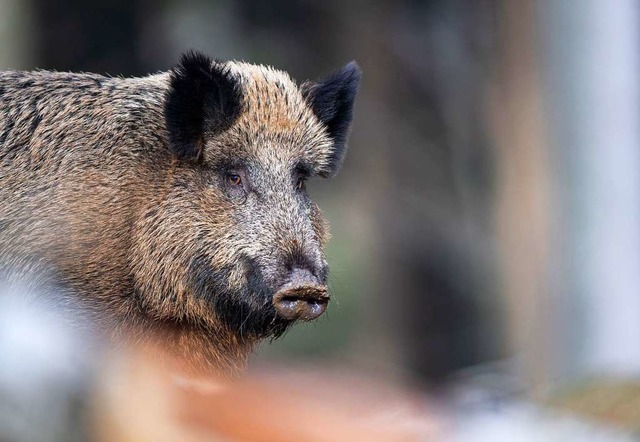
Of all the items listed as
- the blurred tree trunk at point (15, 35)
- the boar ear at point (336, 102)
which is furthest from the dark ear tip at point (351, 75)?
the blurred tree trunk at point (15, 35)

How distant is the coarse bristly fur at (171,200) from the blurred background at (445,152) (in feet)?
16.2

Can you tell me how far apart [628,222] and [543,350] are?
2948mm

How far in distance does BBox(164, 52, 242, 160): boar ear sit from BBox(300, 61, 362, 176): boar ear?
0.53 metres

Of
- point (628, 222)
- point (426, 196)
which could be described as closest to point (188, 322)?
point (628, 222)

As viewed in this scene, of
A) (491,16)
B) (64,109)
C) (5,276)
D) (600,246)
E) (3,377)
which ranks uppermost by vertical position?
(491,16)

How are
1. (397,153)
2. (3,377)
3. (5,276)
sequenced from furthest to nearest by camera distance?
(397,153), (5,276), (3,377)

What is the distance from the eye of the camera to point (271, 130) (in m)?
5.86

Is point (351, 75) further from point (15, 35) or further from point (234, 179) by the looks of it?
point (15, 35)

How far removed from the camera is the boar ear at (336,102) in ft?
20.5

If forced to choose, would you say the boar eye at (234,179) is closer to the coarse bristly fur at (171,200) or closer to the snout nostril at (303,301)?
the coarse bristly fur at (171,200)

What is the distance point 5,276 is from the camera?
18.7 ft

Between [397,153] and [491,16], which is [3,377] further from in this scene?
[397,153]

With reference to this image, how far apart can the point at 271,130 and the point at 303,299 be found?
1.02m

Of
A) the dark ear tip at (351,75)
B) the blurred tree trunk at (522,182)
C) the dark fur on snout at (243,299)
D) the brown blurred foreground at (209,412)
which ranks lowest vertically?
the brown blurred foreground at (209,412)
